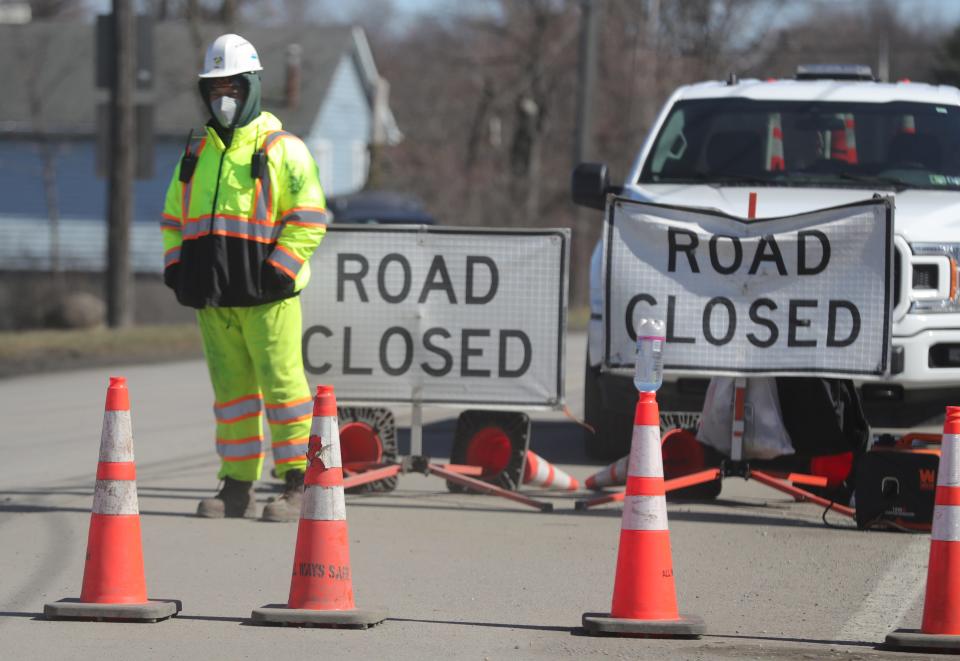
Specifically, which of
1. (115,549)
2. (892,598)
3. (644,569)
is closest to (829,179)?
(892,598)

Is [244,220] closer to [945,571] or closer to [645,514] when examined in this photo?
[645,514]

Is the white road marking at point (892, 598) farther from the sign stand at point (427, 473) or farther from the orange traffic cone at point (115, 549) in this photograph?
the orange traffic cone at point (115, 549)

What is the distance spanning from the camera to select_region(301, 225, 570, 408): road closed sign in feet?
30.4

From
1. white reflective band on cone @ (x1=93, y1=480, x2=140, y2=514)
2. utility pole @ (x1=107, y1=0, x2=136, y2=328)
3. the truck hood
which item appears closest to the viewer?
white reflective band on cone @ (x1=93, y1=480, x2=140, y2=514)

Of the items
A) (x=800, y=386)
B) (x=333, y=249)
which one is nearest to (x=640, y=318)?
(x=800, y=386)

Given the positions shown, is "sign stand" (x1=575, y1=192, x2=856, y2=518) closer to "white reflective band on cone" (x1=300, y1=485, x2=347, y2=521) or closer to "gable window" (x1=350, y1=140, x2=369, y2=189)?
"white reflective band on cone" (x1=300, y1=485, x2=347, y2=521)

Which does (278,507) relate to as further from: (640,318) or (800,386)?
(800,386)

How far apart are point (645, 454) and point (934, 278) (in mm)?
3688

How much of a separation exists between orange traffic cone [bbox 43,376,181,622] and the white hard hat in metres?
2.49

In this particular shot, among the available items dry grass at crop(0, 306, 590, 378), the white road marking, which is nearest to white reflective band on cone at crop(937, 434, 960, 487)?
the white road marking

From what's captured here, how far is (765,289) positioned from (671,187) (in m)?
1.73

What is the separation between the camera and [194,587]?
6887mm

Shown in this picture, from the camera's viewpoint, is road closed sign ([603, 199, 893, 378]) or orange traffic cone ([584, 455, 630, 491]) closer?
road closed sign ([603, 199, 893, 378])

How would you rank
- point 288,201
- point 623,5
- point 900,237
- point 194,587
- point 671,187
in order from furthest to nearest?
point 623,5 → point 671,187 → point 900,237 → point 288,201 → point 194,587
